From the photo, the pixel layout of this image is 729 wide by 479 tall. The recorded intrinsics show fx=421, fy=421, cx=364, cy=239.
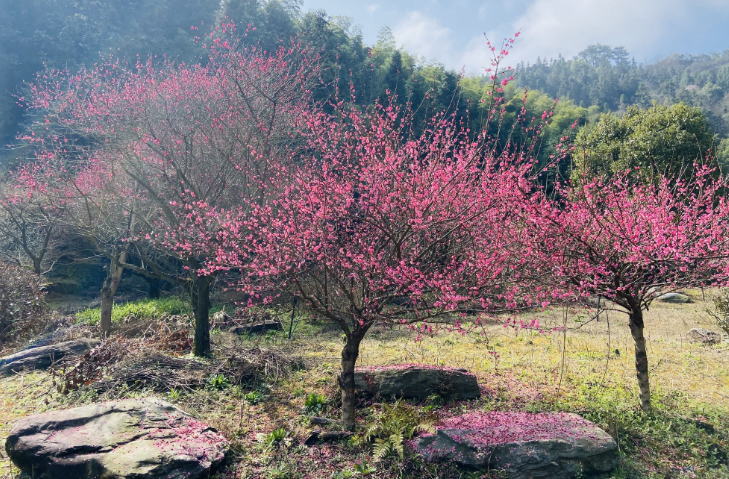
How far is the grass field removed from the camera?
4.61 metres

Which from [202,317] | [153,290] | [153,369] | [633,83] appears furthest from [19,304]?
[633,83]

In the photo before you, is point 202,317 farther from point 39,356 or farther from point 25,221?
point 25,221

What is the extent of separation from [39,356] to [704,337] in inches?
567

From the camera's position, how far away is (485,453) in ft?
14.2

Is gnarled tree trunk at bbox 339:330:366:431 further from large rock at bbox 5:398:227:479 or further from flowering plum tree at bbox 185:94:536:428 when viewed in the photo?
large rock at bbox 5:398:227:479

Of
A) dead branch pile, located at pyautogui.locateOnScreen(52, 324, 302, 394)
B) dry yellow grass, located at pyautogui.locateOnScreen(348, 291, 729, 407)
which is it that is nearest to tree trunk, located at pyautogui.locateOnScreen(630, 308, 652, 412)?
dry yellow grass, located at pyautogui.locateOnScreen(348, 291, 729, 407)

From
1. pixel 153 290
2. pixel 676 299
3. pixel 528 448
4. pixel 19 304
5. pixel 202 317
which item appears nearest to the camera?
pixel 528 448

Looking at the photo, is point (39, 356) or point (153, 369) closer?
point (153, 369)

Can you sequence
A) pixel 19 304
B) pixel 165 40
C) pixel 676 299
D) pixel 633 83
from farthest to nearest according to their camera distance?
pixel 633 83, pixel 165 40, pixel 676 299, pixel 19 304

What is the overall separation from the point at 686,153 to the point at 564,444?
15.1m

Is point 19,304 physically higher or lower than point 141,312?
higher

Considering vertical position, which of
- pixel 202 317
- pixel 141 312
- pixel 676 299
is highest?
pixel 202 317

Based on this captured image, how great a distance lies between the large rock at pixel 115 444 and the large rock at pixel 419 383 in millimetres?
2344

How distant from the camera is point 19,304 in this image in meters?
11.0
